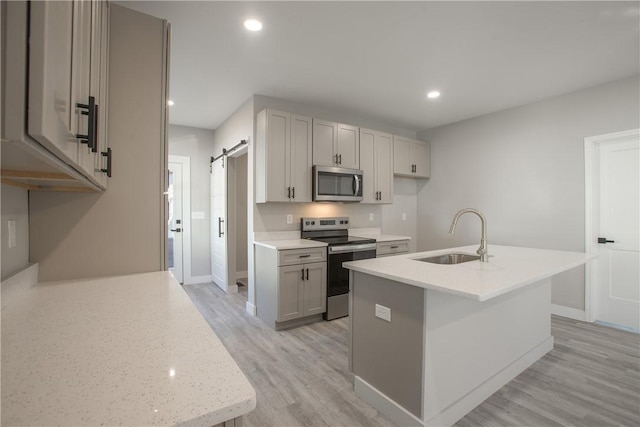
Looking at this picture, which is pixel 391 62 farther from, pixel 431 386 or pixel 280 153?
pixel 431 386

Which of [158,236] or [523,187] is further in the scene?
[523,187]

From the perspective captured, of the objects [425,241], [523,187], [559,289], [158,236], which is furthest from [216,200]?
[559,289]

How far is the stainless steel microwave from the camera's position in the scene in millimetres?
3623

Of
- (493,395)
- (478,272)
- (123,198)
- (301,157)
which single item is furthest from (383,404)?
(301,157)

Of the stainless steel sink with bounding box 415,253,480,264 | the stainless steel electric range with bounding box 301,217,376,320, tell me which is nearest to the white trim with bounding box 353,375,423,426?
the stainless steel sink with bounding box 415,253,480,264

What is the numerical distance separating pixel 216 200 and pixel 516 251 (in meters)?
4.12

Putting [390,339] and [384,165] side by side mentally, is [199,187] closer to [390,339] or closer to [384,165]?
[384,165]

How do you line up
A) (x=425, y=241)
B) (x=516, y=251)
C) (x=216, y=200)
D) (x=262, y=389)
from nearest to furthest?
(x=262, y=389) → (x=516, y=251) → (x=216, y=200) → (x=425, y=241)

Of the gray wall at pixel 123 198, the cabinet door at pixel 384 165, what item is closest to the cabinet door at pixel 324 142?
the cabinet door at pixel 384 165

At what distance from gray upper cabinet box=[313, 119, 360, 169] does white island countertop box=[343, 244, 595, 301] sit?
1.94 meters

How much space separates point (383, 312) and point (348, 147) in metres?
2.61

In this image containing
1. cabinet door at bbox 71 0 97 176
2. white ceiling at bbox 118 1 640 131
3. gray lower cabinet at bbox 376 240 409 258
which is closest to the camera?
cabinet door at bbox 71 0 97 176

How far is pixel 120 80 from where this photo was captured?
1604 mm

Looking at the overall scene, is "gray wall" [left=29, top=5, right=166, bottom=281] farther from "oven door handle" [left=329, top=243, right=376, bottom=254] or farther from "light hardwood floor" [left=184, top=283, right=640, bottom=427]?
"oven door handle" [left=329, top=243, right=376, bottom=254]
